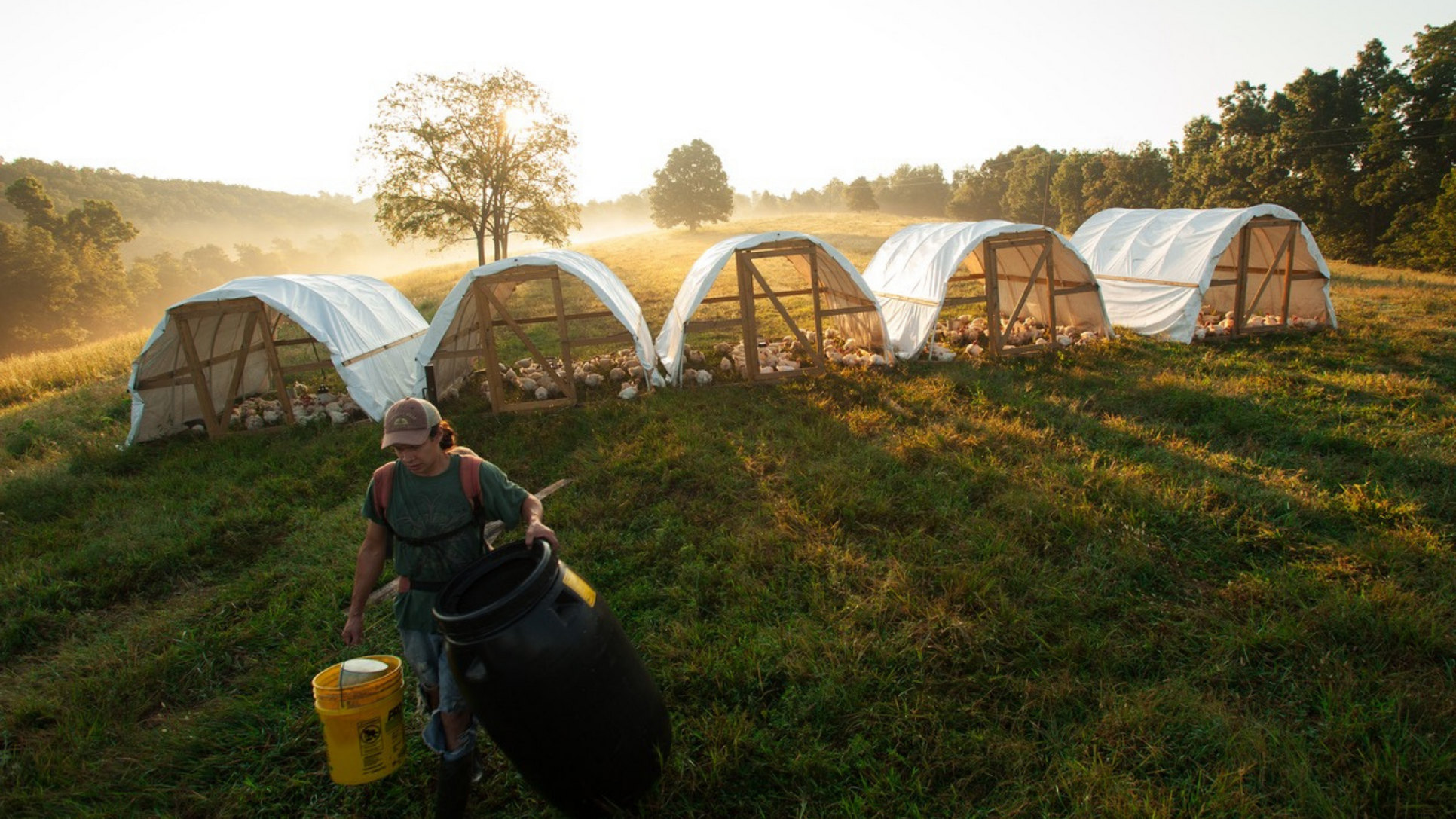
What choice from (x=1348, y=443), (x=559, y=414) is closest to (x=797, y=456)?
(x=559, y=414)

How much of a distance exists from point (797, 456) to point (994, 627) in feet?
11.6

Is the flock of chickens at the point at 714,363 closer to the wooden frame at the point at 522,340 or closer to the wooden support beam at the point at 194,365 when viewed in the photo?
the wooden frame at the point at 522,340

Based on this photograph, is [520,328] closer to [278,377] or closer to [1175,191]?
[278,377]

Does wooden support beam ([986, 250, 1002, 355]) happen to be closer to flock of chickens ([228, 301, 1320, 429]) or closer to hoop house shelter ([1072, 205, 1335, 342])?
flock of chickens ([228, 301, 1320, 429])

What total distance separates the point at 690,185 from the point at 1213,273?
1904 inches

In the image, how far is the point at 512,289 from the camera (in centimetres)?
1106

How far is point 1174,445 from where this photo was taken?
7406 millimetres

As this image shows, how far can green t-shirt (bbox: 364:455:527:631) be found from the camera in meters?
3.30

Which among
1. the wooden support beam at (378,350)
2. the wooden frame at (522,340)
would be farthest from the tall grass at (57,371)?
the wooden frame at (522,340)

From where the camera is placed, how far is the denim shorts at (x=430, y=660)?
10.7 feet

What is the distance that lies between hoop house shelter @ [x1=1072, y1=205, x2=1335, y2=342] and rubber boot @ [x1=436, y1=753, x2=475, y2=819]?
14236 millimetres

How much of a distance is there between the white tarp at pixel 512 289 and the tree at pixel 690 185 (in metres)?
46.9

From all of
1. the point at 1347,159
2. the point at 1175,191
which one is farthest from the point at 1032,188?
the point at 1347,159

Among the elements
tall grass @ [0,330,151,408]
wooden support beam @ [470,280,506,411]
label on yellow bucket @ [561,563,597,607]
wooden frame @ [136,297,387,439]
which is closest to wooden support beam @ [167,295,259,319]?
wooden frame @ [136,297,387,439]
